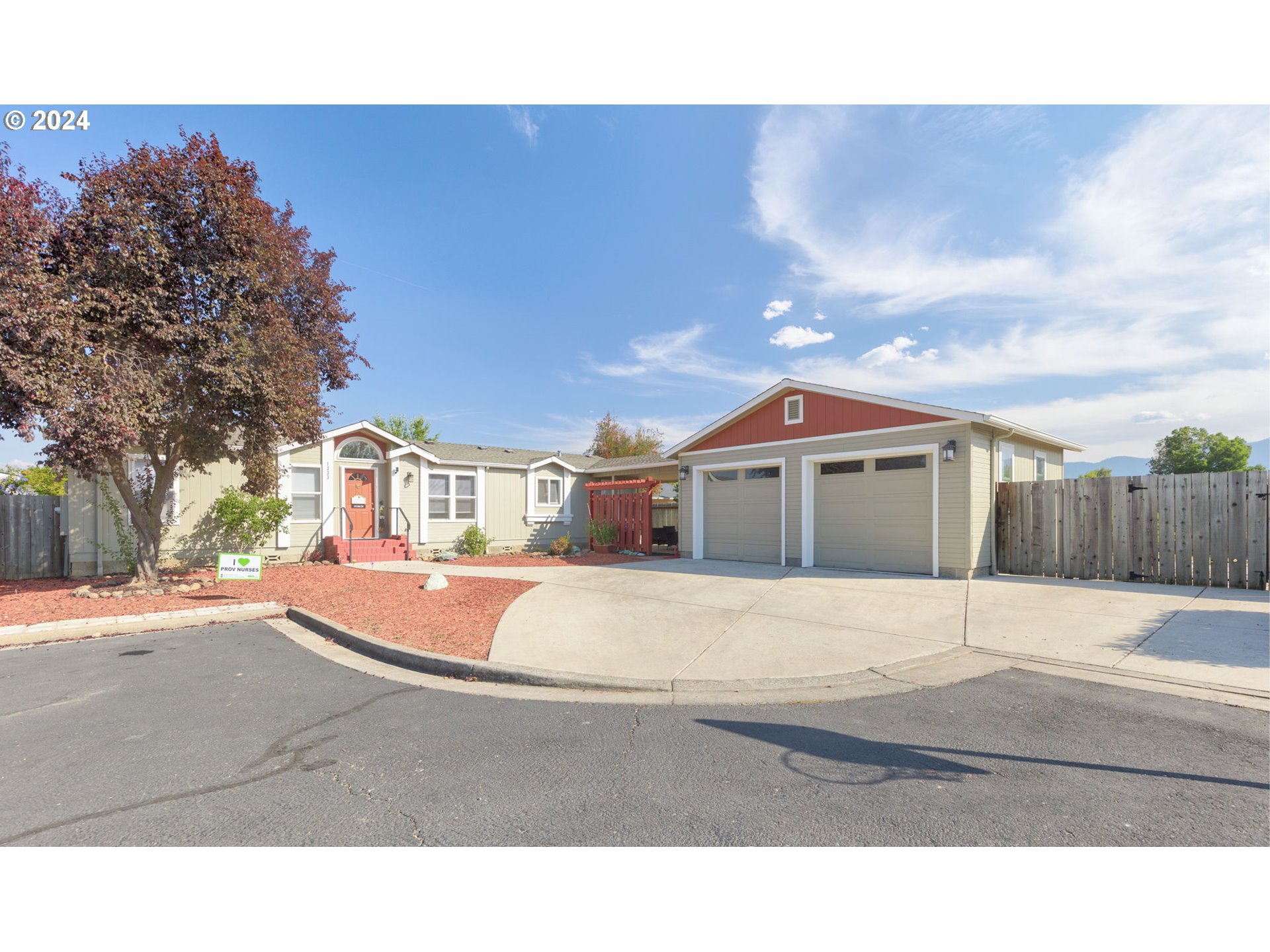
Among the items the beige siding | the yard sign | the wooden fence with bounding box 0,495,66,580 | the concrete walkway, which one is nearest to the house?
the wooden fence with bounding box 0,495,66,580

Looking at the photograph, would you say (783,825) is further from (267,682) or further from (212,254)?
(212,254)

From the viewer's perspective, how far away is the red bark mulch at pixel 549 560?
1364 centimetres

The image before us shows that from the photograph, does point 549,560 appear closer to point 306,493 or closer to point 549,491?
point 549,491

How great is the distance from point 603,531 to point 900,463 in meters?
8.70

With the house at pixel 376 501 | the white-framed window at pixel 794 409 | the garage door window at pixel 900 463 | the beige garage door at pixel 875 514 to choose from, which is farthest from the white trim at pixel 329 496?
the garage door window at pixel 900 463

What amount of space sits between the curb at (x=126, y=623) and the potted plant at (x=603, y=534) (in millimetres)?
9159

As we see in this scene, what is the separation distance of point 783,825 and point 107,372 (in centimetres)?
1052

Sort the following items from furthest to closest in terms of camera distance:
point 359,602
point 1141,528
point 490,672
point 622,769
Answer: point 1141,528 → point 359,602 → point 490,672 → point 622,769

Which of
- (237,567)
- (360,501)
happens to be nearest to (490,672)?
(237,567)

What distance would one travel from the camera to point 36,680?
521 centimetres

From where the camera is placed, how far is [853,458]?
37.0ft

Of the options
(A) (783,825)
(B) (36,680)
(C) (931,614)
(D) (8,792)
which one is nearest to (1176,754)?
(A) (783,825)

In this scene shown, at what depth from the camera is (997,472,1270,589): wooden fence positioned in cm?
834

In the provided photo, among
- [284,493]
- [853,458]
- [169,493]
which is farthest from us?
[284,493]
